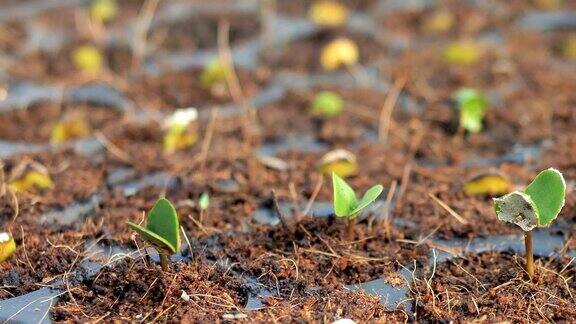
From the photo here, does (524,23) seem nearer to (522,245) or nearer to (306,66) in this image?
(306,66)

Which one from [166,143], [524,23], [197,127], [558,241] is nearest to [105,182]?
[166,143]

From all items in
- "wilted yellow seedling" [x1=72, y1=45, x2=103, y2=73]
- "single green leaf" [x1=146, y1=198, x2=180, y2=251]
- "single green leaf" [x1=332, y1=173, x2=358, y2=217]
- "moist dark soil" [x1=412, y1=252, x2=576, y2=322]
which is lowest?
"moist dark soil" [x1=412, y1=252, x2=576, y2=322]

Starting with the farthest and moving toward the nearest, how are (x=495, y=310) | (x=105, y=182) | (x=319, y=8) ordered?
(x=319, y=8)
(x=105, y=182)
(x=495, y=310)

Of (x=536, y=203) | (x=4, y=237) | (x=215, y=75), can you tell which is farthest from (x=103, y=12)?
(x=536, y=203)

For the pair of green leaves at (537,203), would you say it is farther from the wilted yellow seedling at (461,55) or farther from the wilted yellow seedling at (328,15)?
the wilted yellow seedling at (328,15)

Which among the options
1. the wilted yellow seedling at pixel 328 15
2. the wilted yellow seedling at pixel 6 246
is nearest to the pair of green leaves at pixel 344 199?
the wilted yellow seedling at pixel 6 246

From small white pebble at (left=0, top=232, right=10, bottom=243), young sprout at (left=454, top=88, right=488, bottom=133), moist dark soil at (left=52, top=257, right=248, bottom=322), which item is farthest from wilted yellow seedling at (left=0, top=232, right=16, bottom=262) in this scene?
young sprout at (left=454, top=88, right=488, bottom=133)

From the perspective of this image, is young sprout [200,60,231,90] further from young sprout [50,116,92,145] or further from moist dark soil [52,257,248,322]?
moist dark soil [52,257,248,322]
